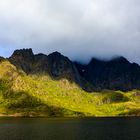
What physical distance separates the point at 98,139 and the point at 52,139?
26920 millimetres

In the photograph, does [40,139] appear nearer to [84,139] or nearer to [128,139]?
[84,139]

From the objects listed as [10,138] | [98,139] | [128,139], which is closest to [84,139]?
[98,139]

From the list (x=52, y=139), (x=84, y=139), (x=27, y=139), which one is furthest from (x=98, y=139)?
(x=27, y=139)

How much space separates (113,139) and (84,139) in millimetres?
16779

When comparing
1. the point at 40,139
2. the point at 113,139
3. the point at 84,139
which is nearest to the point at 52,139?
the point at 40,139

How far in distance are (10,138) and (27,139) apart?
11.7 m

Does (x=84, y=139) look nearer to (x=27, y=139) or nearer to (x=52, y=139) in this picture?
(x=52, y=139)

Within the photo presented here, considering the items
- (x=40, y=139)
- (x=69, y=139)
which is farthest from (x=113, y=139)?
(x=40, y=139)

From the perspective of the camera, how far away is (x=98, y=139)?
19425 cm

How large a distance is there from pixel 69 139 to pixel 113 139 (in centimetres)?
2539

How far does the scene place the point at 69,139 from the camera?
190 meters

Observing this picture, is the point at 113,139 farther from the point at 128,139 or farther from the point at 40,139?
the point at 40,139

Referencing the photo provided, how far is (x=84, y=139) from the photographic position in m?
193

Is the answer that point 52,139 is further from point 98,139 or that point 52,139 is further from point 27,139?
point 98,139
